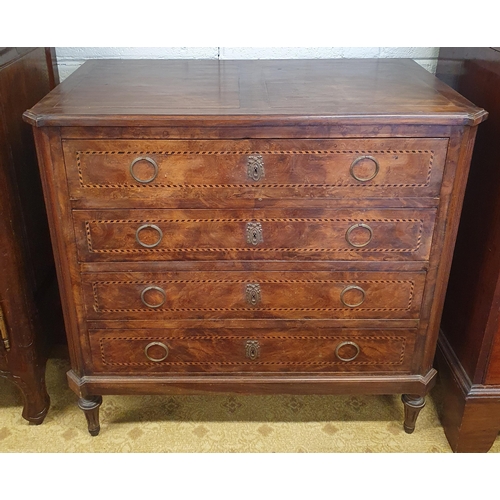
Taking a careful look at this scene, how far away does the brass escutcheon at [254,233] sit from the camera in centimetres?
133

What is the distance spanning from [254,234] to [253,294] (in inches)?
7.5

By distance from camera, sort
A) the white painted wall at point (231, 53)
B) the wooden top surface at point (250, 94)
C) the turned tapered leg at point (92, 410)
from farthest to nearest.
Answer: the white painted wall at point (231, 53), the turned tapered leg at point (92, 410), the wooden top surface at point (250, 94)

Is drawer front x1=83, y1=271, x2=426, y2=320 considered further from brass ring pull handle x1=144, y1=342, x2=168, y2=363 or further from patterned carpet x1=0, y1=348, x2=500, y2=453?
patterned carpet x1=0, y1=348, x2=500, y2=453

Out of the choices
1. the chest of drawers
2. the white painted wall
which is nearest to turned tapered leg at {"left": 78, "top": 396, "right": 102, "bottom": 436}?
the chest of drawers

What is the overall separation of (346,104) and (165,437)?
1178mm

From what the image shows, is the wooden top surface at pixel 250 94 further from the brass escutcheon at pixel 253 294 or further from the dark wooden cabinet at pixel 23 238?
the brass escutcheon at pixel 253 294

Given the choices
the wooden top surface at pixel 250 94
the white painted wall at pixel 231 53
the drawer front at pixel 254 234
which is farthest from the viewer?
the white painted wall at pixel 231 53

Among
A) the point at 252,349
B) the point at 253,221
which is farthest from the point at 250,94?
the point at 252,349

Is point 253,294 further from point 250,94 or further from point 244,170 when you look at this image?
point 250,94

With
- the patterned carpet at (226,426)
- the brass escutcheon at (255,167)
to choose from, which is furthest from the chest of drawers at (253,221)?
the patterned carpet at (226,426)

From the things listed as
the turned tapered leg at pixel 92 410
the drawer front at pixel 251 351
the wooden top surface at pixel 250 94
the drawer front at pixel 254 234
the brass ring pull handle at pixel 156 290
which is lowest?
the turned tapered leg at pixel 92 410

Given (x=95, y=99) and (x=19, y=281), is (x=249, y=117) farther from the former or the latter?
(x=19, y=281)

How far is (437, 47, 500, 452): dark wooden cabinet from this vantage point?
1.42m

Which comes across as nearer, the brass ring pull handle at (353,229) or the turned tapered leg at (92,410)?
the brass ring pull handle at (353,229)
